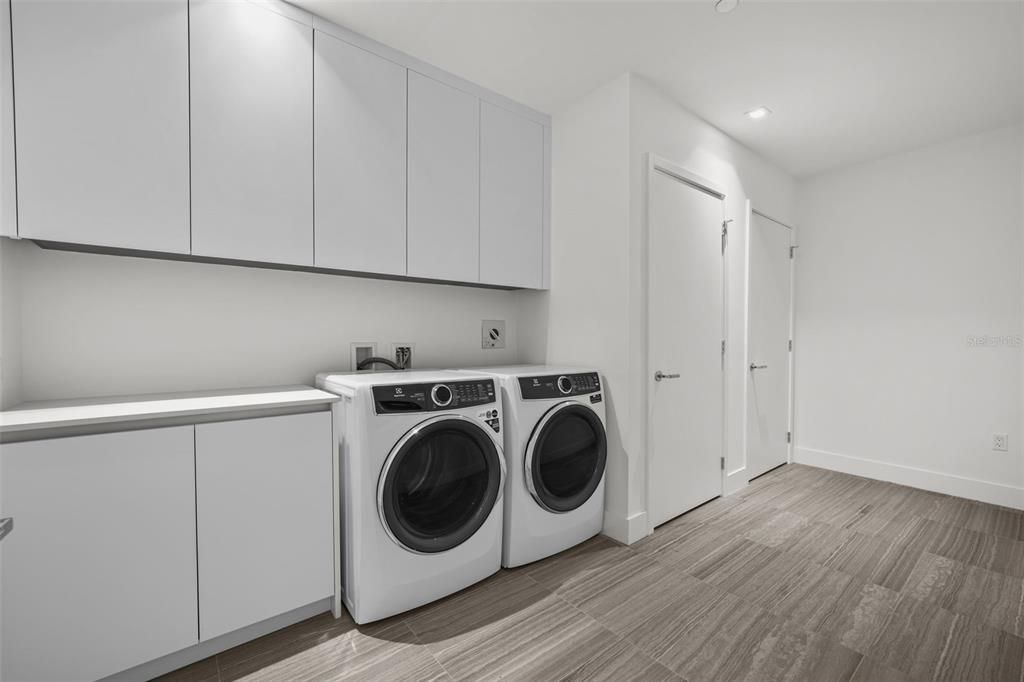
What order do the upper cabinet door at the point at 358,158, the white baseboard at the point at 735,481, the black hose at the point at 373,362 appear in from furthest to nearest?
1. the white baseboard at the point at 735,481
2. the black hose at the point at 373,362
3. the upper cabinet door at the point at 358,158

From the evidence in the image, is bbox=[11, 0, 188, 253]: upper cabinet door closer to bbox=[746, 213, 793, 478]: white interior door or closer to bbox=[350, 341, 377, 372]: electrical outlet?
bbox=[350, 341, 377, 372]: electrical outlet

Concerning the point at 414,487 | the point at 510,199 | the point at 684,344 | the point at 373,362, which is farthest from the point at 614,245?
the point at 414,487

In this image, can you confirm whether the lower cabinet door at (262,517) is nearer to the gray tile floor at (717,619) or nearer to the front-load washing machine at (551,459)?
the gray tile floor at (717,619)

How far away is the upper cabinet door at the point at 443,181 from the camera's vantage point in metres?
2.12

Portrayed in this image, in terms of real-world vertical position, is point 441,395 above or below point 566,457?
above

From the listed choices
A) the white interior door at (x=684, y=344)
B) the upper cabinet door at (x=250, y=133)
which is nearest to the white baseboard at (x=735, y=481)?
the white interior door at (x=684, y=344)

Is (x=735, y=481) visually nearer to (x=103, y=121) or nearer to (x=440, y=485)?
(x=440, y=485)

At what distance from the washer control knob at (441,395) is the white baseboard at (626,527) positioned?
1232 millimetres

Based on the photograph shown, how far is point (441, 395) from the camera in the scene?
A: 68.2 inches

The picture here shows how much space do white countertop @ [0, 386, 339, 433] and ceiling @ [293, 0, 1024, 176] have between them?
5.30 ft

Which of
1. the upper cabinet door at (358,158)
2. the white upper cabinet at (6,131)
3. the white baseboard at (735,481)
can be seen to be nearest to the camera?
the white upper cabinet at (6,131)

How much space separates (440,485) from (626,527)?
110 centimetres

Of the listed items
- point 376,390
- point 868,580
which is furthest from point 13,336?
point 868,580

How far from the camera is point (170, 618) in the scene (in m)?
1.33
